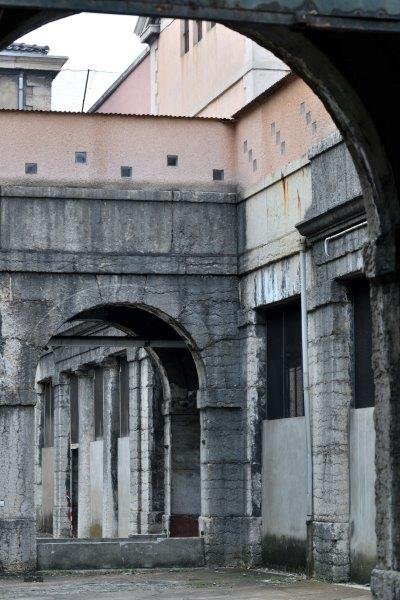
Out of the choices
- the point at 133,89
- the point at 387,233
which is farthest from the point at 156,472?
the point at 387,233

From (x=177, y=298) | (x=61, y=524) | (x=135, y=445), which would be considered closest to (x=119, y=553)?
(x=177, y=298)

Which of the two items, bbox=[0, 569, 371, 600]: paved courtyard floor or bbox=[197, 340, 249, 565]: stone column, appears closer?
bbox=[0, 569, 371, 600]: paved courtyard floor

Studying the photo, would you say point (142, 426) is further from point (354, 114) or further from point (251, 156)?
point (354, 114)

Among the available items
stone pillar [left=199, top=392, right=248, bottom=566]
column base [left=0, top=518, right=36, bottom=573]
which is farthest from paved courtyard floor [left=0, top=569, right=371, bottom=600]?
stone pillar [left=199, top=392, right=248, bottom=566]

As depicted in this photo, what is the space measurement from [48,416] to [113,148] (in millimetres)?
14754

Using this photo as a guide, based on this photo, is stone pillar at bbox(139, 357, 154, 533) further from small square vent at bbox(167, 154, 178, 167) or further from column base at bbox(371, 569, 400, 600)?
column base at bbox(371, 569, 400, 600)

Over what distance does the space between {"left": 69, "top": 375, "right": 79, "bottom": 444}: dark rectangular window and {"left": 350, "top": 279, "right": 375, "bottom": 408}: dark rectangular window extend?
13764 millimetres

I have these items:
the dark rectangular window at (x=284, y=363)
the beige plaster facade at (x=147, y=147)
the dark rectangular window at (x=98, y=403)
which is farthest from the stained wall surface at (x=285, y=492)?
the dark rectangular window at (x=98, y=403)

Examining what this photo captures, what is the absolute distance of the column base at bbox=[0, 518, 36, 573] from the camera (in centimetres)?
1750

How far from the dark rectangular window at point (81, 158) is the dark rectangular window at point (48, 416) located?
13.7 m

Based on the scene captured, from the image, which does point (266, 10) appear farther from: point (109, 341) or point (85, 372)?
point (85, 372)

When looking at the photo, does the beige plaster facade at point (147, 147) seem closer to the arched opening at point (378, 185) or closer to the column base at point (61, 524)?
the arched opening at point (378, 185)

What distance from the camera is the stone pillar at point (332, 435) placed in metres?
15.4

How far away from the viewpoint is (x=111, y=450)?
25.8 metres
